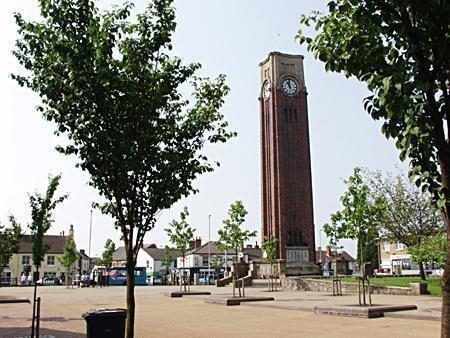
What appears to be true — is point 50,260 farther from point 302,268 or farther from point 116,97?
point 116,97

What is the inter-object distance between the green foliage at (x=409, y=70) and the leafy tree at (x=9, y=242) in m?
24.7

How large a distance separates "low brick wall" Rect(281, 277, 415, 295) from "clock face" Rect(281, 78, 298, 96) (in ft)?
113

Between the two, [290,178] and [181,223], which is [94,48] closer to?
[181,223]

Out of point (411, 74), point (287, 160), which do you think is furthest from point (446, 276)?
point (287, 160)

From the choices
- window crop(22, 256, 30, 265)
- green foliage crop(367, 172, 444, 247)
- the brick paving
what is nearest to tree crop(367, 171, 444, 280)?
green foliage crop(367, 172, 444, 247)

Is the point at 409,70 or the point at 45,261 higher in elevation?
the point at 409,70

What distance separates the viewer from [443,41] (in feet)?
14.0

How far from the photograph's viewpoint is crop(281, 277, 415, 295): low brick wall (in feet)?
106

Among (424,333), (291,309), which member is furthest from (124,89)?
(291,309)

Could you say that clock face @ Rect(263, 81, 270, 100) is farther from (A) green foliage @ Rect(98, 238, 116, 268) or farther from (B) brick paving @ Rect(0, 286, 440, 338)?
(B) brick paving @ Rect(0, 286, 440, 338)

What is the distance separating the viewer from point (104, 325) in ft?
33.5

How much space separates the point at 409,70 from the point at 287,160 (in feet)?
225

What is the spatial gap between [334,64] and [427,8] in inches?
40.8

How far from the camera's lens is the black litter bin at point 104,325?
1016cm
